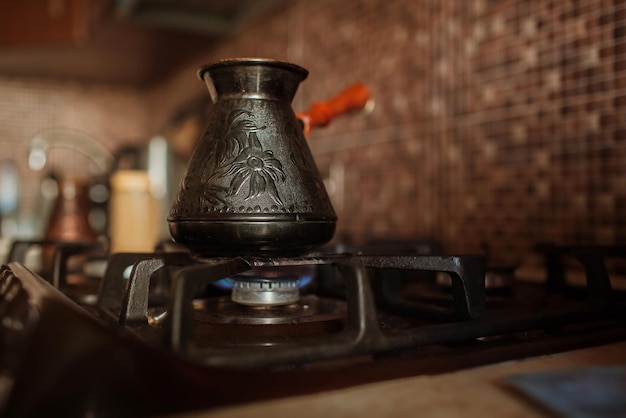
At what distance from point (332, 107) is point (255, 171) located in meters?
0.24

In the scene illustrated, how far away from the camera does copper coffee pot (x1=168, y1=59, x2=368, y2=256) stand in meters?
0.52

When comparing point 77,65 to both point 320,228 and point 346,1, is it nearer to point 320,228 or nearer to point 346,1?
point 346,1

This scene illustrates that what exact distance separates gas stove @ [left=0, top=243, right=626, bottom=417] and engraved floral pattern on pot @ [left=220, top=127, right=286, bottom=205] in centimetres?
7

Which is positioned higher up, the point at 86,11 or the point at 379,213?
the point at 86,11

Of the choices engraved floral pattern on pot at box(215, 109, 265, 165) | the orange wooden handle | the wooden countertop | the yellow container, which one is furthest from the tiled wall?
the wooden countertop

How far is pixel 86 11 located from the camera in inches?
64.5

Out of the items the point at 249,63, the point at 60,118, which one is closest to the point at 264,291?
the point at 249,63

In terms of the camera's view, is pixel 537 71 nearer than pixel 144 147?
Yes

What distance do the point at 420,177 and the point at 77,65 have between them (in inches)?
70.4

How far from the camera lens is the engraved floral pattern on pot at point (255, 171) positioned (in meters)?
0.53

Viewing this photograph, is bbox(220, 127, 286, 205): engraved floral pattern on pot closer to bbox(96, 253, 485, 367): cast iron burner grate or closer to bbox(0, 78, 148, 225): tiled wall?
bbox(96, 253, 485, 367): cast iron burner grate

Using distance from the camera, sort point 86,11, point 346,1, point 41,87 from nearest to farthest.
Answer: point 346,1
point 86,11
point 41,87

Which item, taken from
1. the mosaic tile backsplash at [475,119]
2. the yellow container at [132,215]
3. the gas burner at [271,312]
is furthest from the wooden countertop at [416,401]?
the yellow container at [132,215]

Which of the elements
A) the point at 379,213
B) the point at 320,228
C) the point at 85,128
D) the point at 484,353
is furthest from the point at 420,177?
the point at 85,128
